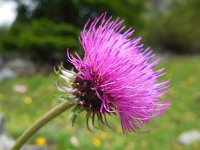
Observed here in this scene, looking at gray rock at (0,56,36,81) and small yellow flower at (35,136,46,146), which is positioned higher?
gray rock at (0,56,36,81)

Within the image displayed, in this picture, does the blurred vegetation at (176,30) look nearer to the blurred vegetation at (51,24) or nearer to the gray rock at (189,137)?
the blurred vegetation at (51,24)

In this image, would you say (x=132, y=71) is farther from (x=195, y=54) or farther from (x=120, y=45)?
(x=195, y=54)

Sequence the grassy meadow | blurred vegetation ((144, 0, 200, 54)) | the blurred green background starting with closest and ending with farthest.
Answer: the grassy meadow < the blurred green background < blurred vegetation ((144, 0, 200, 54))

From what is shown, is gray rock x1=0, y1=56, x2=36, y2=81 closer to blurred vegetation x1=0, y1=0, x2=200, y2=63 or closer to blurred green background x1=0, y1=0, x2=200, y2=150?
blurred green background x1=0, y1=0, x2=200, y2=150

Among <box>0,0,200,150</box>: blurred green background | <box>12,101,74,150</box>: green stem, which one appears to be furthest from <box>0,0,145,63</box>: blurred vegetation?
<box>12,101,74,150</box>: green stem

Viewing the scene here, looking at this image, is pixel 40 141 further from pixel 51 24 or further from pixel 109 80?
pixel 51 24

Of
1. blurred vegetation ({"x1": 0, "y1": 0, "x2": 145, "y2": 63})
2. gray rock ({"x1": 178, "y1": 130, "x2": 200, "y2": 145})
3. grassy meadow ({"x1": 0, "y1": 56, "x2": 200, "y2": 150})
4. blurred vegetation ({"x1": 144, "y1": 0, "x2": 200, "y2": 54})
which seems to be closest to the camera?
grassy meadow ({"x1": 0, "y1": 56, "x2": 200, "y2": 150})

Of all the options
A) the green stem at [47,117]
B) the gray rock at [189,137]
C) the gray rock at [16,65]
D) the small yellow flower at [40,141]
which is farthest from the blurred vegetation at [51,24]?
the green stem at [47,117]
